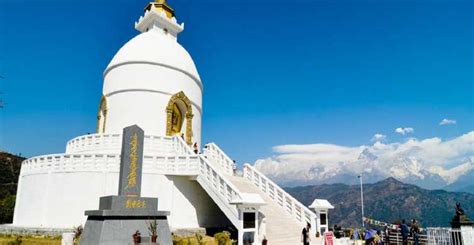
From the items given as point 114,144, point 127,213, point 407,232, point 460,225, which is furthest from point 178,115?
point 460,225

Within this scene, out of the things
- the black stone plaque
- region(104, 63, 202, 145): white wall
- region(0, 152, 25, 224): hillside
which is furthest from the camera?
region(0, 152, 25, 224): hillside

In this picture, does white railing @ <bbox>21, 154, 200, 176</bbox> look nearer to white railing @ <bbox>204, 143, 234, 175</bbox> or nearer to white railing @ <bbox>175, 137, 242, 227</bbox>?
white railing @ <bbox>175, 137, 242, 227</bbox>

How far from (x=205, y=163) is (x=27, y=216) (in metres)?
9.01

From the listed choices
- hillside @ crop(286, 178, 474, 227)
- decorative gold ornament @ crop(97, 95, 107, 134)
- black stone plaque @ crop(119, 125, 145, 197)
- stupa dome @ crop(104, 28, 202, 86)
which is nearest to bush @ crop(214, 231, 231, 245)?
black stone plaque @ crop(119, 125, 145, 197)

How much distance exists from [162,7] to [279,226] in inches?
857

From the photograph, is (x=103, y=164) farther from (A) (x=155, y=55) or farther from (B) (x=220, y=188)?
(A) (x=155, y=55)

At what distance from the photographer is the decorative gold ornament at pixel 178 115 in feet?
69.7

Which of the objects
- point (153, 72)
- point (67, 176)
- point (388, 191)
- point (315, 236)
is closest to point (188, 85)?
point (153, 72)

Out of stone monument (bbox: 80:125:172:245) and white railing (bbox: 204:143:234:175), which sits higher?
white railing (bbox: 204:143:234:175)

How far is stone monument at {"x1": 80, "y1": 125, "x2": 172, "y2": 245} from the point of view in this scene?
29.8 feet

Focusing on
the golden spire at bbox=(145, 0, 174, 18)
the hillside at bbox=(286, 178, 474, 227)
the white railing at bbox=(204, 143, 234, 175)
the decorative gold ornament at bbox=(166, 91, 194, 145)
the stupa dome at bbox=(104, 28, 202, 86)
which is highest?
the golden spire at bbox=(145, 0, 174, 18)

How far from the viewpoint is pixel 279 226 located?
1392 cm

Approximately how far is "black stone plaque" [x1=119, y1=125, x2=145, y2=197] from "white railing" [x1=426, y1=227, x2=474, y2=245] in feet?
36.8

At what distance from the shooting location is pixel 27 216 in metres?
15.8
